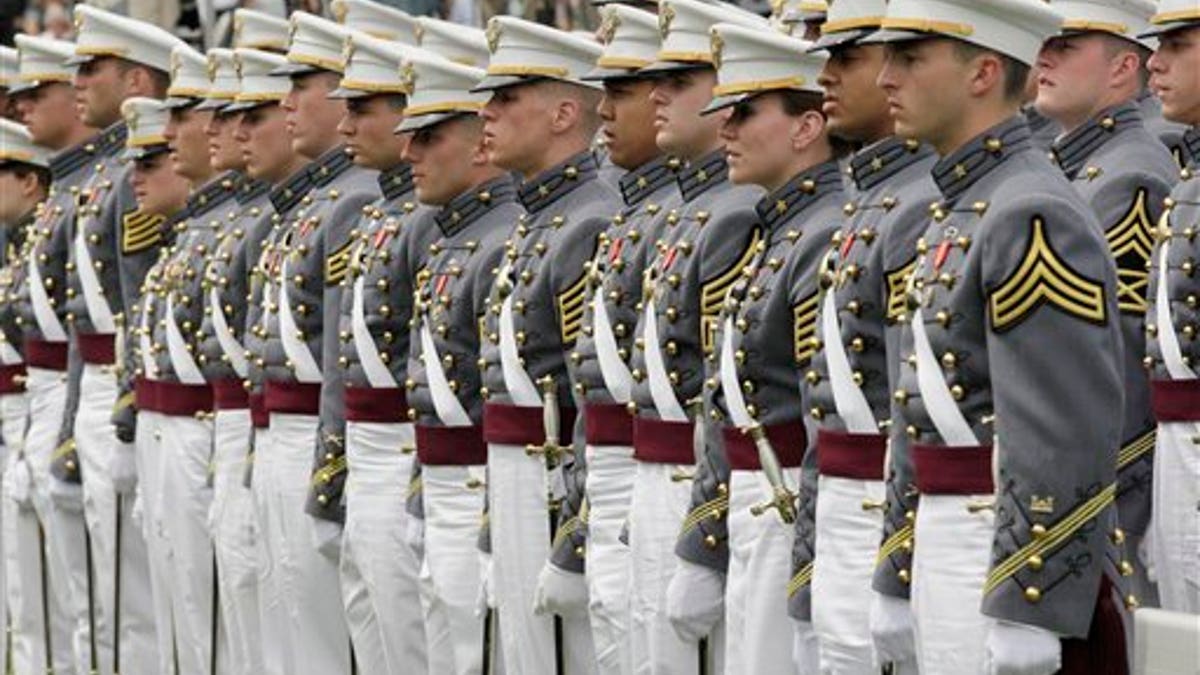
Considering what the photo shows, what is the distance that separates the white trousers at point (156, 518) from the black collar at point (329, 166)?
1.38m

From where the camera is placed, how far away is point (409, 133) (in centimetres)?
1301

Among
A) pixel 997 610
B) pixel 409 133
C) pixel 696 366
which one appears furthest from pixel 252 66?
pixel 997 610

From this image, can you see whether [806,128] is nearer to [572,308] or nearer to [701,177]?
[701,177]

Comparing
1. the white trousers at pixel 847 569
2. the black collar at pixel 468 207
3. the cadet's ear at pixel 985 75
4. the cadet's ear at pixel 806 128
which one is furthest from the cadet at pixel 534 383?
the cadet's ear at pixel 985 75

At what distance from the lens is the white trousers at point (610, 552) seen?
11.4 m

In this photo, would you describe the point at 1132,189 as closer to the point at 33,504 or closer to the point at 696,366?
the point at 696,366

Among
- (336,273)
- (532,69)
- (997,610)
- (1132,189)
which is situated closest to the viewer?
(997,610)

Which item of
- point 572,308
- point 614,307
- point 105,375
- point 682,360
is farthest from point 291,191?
point 682,360

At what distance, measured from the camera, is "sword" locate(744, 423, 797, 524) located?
10188mm

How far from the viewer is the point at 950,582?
900 centimetres

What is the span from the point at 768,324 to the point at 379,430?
3102 millimetres

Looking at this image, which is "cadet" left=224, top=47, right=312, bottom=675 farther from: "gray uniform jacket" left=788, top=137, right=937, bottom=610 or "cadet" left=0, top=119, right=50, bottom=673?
"gray uniform jacket" left=788, top=137, right=937, bottom=610

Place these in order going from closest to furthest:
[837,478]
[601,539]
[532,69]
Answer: [837,478]
[601,539]
[532,69]

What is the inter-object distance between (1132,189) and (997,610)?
2.11m
